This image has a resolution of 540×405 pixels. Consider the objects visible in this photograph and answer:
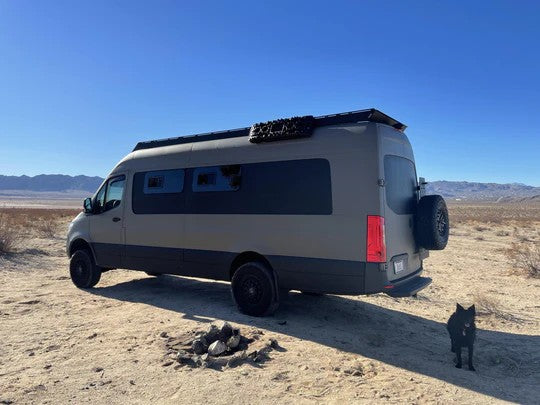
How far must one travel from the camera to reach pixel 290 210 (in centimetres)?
601

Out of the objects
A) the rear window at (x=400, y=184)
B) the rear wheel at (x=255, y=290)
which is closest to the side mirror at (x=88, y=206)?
the rear wheel at (x=255, y=290)

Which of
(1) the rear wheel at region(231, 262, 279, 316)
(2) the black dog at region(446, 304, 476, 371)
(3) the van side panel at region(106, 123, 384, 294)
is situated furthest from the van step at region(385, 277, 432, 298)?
(1) the rear wheel at region(231, 262, 279, 316)

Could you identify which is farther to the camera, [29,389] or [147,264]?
[147,264]

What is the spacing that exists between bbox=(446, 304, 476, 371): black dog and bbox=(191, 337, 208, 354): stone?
2969 millimetres

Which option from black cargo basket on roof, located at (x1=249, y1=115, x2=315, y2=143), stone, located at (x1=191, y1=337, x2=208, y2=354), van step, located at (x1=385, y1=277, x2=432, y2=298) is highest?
black cargo basket on roof, located at (x1=249, y1=115, x2=315, y2=143)

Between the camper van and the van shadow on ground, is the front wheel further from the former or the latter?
the camper van

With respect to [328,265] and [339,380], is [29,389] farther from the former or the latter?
[328,265]

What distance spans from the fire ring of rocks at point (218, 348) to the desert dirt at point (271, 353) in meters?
0.09

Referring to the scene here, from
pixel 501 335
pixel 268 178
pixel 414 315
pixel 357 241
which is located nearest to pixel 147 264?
pixel 268 178

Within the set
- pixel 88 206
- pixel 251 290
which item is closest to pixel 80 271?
pixel 88 206

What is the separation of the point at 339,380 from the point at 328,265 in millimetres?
1663

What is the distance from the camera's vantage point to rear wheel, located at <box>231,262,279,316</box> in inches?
242

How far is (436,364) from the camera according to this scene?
491 cm

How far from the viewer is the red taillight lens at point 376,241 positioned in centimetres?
528
